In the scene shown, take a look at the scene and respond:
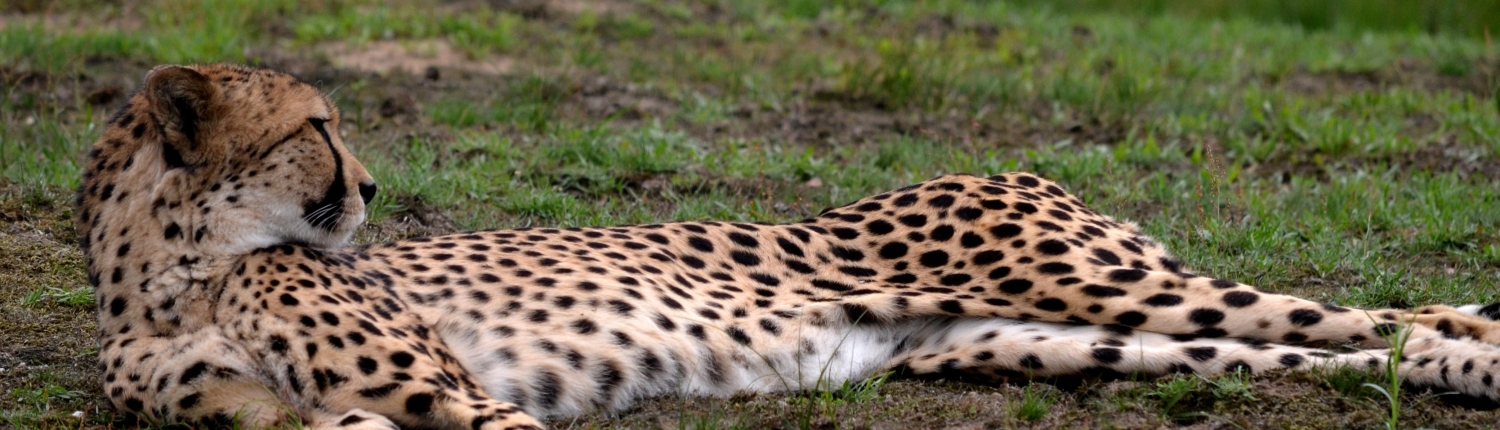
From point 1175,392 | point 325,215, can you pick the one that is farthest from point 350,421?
point 1175,392

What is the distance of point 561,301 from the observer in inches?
139

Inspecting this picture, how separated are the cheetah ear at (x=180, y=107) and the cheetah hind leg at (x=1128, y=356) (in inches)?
68.2

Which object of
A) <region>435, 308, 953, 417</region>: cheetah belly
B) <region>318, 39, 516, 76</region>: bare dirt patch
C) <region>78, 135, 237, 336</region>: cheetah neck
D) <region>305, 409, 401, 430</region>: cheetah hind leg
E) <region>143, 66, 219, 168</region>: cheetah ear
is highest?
<region>143, 66, 219, 168</region>: cheetah ear

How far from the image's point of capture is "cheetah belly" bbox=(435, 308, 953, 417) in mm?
3350

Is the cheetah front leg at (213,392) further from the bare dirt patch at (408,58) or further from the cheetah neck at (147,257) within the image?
the bare dirt patch at (408,58)

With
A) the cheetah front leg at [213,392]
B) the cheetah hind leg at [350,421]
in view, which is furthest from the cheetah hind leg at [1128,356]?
the cheetah front leg at [213,392]

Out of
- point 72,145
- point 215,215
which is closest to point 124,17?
point 72,145

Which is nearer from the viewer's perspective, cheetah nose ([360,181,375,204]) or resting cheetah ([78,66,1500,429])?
resting cheetah ([78,66,1500,429])

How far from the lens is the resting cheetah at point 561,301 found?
3123 millimetres

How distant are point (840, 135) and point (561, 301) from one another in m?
3.38

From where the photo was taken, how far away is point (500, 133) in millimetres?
6336

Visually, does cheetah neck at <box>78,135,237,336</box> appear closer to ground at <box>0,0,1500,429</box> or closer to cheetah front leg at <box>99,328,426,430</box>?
cheetah front leg at <box>99,328,426,430</box>

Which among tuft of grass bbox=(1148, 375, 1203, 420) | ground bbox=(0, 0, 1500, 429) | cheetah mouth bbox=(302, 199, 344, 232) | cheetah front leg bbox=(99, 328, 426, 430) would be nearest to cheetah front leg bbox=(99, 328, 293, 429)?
cheetah front leg bbox=(99, 328, 426, 430)

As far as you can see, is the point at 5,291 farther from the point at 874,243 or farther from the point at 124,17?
the point at 124,17
